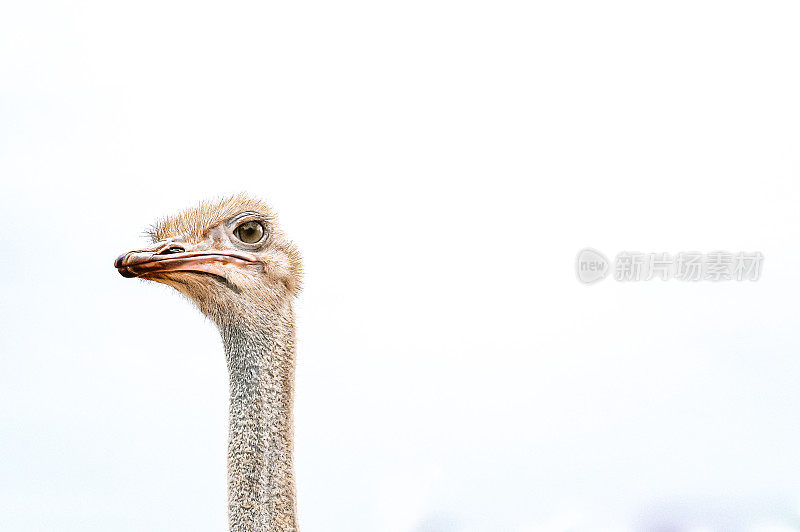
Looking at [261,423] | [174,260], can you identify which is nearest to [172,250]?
→ [174,260]

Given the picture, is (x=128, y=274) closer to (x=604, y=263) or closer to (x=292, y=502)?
(x=292, y=502)

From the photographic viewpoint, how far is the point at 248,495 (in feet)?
7.85

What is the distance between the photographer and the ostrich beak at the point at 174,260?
2.26 meters

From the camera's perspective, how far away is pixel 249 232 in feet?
8.25

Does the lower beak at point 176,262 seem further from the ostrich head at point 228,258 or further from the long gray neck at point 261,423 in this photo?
the long gray neck at point 261,423

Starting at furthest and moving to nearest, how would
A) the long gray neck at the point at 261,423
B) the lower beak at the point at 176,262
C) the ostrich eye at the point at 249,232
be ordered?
the ostrich eye at the point at 249,232 < the long gray neck at the point at 261,423 < the lower beak at the point at 176,262

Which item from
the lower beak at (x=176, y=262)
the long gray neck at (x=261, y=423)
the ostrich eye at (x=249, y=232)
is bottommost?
the long gray neck at (x=261, y=423)

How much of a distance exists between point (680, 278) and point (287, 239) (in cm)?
139

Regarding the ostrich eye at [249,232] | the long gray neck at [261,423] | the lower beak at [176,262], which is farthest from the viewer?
the ostrich eye at [249,232]

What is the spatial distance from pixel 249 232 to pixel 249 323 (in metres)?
0.23

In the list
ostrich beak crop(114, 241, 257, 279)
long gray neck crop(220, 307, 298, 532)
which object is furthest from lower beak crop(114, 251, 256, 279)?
long gray neck crop(220, 307, 298, 532)

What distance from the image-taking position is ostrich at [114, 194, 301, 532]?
2393 millimetres

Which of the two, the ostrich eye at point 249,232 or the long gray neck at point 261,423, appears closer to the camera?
the long gray neck at point 261,423

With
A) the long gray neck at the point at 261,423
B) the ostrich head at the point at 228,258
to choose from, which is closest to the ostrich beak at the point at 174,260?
the ostrich head at the point at 228,258
